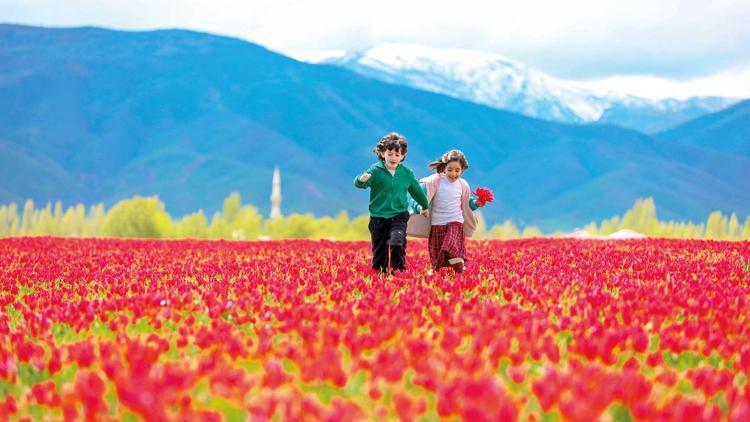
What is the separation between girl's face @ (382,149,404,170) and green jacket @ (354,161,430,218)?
69mm

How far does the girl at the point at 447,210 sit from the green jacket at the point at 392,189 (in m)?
0.20

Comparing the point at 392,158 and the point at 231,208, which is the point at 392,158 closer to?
the point at 392,158

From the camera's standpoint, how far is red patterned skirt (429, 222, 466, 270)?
11.4m

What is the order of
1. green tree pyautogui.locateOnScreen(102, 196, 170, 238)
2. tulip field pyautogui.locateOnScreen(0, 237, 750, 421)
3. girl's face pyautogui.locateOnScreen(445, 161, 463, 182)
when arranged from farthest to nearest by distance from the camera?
green tree pyautogui.locateOnScreen(102, 196, 170, 238) → girl's face pyautogui.locateOnScreen(445, 161, 463, 182) → tulip field pyautogui.locateOnScreen(0, 237, 750, 421)

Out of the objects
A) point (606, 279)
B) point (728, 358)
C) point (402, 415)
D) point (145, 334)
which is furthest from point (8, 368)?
point (606, 279)

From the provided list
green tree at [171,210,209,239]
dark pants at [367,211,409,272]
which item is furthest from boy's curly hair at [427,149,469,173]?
green tree at [171,210,209,239]

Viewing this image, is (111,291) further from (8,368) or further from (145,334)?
(8,368)

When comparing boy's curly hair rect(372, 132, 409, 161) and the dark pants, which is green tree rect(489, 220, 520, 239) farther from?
boy's curly hair rect(372, 132, 409, 161)

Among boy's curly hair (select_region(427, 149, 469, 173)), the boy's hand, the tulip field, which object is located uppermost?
boy's curly hair (select_region(427, 149, 469, 173))

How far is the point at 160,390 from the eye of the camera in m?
4.59

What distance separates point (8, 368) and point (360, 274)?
6736 millimetres

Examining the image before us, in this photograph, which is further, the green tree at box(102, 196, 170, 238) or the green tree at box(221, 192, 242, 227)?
the green tree at box(221, 192, 242, 227)

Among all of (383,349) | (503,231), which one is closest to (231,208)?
(503,231)

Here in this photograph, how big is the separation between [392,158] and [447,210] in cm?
120
